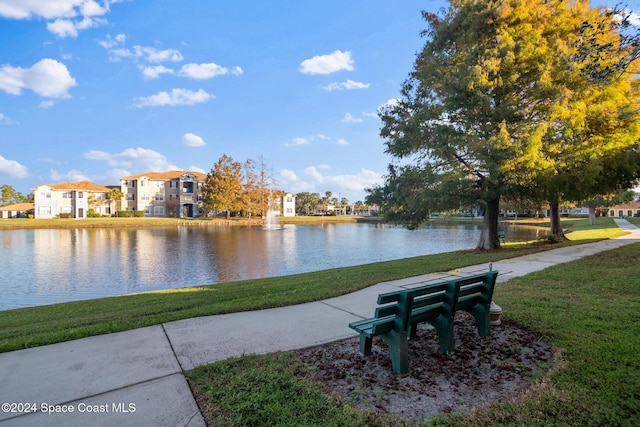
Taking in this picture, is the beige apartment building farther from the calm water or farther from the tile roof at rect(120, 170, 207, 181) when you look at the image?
the calm water

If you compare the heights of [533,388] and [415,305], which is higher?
[415,305]

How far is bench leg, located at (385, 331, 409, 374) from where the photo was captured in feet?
11.7

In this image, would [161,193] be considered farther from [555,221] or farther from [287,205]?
[555,221]

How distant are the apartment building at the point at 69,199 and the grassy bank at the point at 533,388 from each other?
6736 centimetres

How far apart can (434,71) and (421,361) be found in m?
12.7

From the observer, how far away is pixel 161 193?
6662 centimetres

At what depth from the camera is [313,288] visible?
825cm

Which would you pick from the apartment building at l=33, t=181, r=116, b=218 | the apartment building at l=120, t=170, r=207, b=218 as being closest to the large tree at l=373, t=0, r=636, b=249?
the apartment building at l=120, t=170, r=207, b=218

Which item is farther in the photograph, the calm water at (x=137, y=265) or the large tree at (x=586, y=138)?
the calm water at (x=137, y=265)

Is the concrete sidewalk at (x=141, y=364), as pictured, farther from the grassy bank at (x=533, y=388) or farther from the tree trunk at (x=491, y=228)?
the tree trunk at (x=491, y=228)

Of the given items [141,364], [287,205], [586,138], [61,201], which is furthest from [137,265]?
[287,205]

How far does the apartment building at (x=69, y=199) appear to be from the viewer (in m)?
57.9

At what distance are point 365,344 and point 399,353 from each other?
17.8 inches

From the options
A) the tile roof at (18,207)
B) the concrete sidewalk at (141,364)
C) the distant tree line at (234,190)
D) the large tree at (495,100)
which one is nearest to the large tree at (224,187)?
the distant tree line at (234,190)
